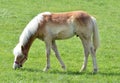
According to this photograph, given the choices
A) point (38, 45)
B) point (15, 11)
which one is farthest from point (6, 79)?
point (15, 11)

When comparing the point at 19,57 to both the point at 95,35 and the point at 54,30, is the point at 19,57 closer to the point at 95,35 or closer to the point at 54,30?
the point at 54,30

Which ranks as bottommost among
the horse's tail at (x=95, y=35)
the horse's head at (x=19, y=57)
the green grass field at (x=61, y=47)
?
the green grass field at (x=61, y=47)

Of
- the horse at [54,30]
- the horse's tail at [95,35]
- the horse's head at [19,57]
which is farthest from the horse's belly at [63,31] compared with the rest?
the horse's head at [19,57]

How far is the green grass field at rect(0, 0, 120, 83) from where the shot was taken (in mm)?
10021

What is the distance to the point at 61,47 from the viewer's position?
15.2m

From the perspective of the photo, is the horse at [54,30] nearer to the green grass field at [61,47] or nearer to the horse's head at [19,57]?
the horse's head at [19,57]

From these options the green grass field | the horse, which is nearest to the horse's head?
the horse

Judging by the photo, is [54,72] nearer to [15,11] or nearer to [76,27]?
[76,27]

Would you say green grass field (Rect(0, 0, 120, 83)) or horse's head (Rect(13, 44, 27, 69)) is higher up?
horse's head (Rect(13, 44, 27, 69))

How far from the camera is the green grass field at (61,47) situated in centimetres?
1002

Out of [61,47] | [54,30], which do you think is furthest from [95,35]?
[61,47]

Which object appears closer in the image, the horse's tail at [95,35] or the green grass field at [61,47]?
the green grass field at [61,47]

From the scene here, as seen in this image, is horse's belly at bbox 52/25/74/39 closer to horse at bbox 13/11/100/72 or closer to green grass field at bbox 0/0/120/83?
horse at bbox 13/11/100/72

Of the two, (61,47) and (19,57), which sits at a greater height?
(19,57)
